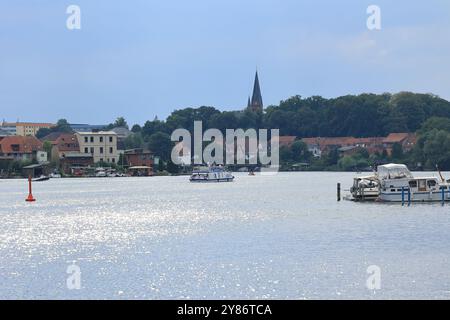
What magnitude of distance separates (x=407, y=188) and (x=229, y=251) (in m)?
31.6

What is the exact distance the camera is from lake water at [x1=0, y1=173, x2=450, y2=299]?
4066 centimetres

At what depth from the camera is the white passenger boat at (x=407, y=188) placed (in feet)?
266

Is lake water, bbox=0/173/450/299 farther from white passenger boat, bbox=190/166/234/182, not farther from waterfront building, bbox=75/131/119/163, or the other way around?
waterfront building, bbox=75/131/119/163

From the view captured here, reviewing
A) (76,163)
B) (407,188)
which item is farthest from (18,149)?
Answer: (407,188)

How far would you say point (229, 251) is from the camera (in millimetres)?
52562

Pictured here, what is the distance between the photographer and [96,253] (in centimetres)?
5247

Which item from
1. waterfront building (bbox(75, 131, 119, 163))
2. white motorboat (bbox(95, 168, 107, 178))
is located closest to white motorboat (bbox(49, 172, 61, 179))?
white motorboat (bbox(95, 168, 107, 178))

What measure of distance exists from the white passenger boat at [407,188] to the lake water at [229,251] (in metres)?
0.98

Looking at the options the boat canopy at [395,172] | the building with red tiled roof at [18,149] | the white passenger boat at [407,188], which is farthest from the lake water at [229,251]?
the building with red tiled roof at [18,149]

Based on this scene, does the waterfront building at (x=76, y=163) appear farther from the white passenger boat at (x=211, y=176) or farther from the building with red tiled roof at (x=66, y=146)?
the white passenger boat at (x=211, y=176)

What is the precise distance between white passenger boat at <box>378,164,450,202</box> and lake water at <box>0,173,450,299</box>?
0.98 metres

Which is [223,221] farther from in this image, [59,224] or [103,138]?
[103,138]
